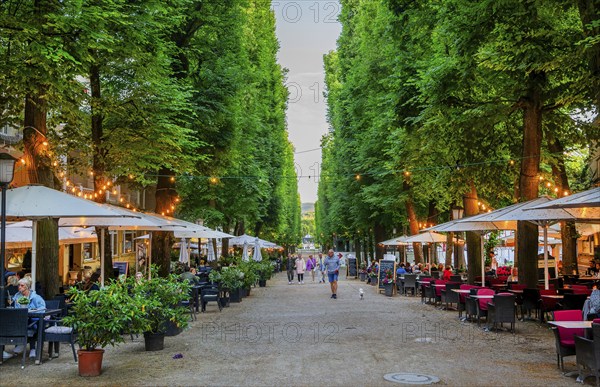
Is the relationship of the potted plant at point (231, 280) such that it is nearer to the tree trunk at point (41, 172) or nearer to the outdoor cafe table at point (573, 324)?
the tree trunk at point (41, 172)

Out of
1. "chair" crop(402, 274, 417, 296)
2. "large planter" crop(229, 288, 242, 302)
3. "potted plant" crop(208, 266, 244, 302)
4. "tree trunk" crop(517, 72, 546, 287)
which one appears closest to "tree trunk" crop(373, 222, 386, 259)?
"chair" crop(402, 274, 417, 296)

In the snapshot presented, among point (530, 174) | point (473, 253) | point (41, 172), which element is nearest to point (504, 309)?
point (530, 174)

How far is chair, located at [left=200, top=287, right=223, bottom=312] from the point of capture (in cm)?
2025

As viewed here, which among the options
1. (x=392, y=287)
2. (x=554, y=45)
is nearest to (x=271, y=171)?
(x=392, y=287)

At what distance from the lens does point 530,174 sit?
61.3 ft

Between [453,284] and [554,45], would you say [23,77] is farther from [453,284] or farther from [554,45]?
[453,284]

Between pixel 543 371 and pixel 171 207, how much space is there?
18.8m

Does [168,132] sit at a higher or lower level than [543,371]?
higher

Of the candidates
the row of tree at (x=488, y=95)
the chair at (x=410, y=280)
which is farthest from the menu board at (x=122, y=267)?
the row of tree at (x=488, y=95)

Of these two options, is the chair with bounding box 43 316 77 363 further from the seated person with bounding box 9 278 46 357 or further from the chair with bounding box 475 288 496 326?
the chair with bounding box 475 288 496 326

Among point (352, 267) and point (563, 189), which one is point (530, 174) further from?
point (352, 267)

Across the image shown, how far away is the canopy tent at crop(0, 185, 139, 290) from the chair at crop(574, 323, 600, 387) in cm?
910

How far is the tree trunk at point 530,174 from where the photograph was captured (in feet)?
60.6

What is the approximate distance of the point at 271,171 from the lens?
48.2 meters
